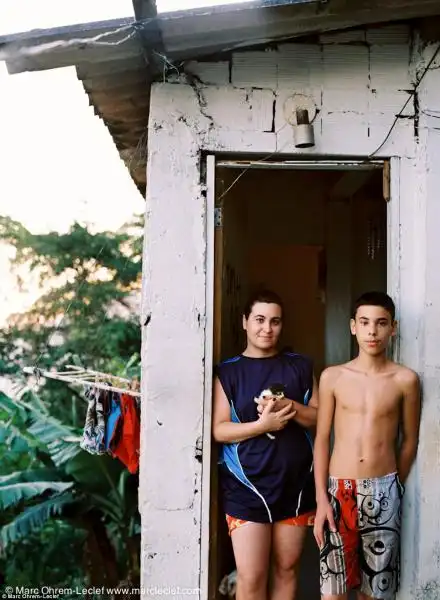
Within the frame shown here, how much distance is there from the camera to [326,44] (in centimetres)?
386

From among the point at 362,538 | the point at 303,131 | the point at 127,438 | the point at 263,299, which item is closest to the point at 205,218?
the point at 263,299

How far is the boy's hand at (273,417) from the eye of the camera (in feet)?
11.5

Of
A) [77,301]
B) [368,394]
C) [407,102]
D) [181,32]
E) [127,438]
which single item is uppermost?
[181,32]

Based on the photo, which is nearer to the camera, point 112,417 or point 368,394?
point 368,394

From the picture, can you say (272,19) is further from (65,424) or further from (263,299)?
(65,424)

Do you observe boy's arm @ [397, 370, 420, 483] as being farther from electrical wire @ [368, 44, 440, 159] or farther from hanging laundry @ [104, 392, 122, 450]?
A: hanging laundry @ [104, 392, 122, 450]

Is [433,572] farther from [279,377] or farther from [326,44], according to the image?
[326,44]

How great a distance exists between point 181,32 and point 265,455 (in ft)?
7.90

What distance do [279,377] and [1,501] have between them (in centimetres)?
440

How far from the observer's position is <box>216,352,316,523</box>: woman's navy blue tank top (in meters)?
3.56

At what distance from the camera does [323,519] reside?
3428 millimetres

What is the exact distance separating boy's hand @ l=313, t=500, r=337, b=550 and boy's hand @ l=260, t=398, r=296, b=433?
47cm

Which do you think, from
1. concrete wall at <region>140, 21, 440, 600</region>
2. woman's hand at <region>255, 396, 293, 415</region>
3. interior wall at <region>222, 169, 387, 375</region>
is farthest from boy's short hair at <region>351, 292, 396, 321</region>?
interior wall at <region>222, 169, 387, 375</region>

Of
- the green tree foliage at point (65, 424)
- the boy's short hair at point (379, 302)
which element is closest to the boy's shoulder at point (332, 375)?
the boy's short hair at point (379, 302)
